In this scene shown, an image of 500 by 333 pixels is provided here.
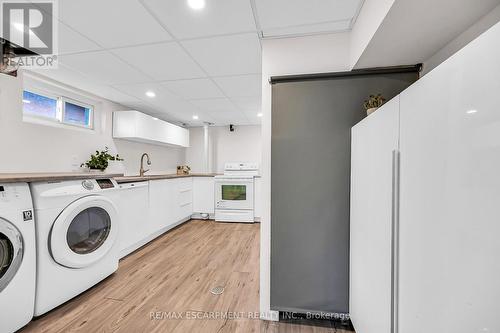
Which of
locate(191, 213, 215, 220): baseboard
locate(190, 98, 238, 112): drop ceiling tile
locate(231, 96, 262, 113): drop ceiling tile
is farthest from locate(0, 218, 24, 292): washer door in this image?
locate(191, 213, 215, 220): baseboard

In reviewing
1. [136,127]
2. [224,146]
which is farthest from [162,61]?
[224,146]

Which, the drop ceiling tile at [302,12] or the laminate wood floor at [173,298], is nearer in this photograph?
the drop ceiling tile at [302,12]

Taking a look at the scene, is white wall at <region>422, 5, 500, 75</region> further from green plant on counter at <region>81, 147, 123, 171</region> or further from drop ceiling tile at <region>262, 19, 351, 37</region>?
green plant on counter at <region>81, 147, 123, 171</region>

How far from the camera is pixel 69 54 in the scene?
179 cm

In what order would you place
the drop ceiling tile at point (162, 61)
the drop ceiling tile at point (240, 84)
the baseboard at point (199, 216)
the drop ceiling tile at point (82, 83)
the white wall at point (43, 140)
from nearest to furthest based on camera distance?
1. the drop ceiling tile at point (162, 61)
2. the white wall at point (43, 140)
3. the drop ceiling tile at point (82, 83)
4. the drop ceiling tile at point (240, 84)
5. the baseboard at point (199, 216)

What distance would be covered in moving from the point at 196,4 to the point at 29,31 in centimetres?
132

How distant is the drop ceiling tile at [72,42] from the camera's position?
146cm

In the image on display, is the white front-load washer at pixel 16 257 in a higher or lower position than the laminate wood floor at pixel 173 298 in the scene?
higher

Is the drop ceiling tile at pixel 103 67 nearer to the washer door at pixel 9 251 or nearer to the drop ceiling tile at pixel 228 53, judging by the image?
the drop ceiling tile at pixel 228 53

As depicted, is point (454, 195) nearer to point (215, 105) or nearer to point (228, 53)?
point (228, 53)

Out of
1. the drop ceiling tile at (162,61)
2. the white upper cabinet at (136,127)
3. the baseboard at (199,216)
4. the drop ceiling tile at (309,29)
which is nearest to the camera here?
the drop ceiling tile at (309,29)

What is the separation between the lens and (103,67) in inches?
79.4

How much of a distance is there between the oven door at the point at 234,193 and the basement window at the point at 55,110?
2313 millimetres

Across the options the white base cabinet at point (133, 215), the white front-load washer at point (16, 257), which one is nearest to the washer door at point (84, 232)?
the white front-load washer at point (16, 257)
